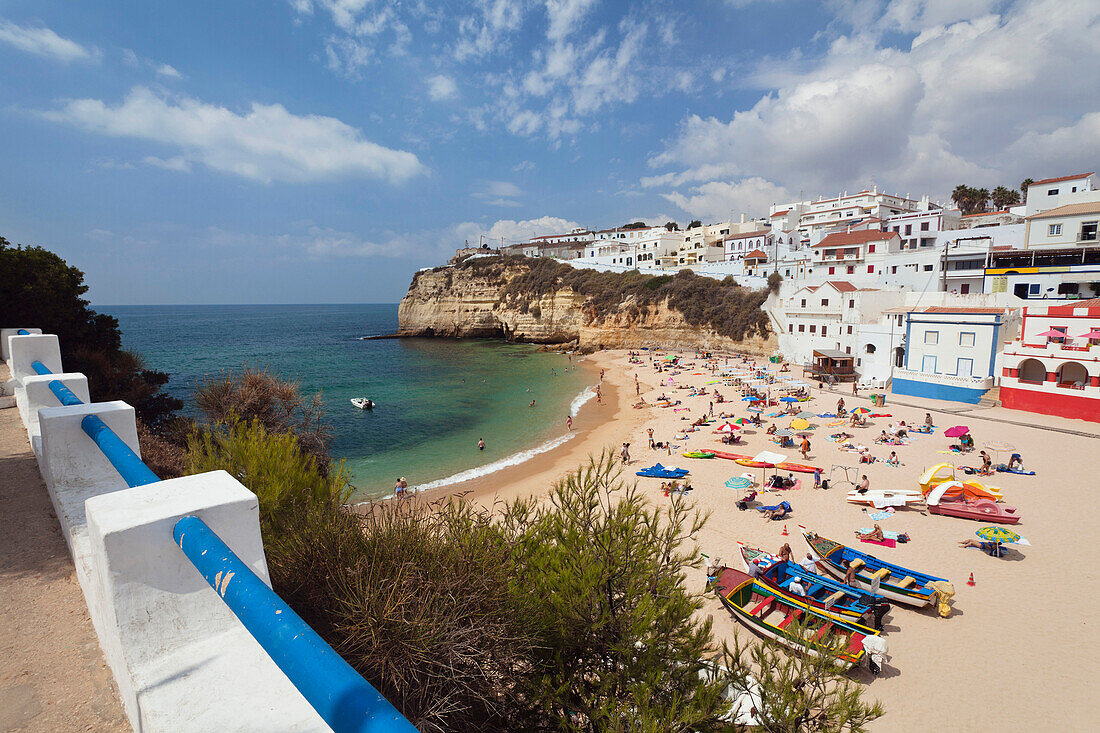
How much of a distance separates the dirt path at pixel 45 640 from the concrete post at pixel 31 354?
3540 millimetres

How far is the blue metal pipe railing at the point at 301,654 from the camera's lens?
54.4 inches

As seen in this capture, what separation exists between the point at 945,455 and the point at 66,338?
31579mm

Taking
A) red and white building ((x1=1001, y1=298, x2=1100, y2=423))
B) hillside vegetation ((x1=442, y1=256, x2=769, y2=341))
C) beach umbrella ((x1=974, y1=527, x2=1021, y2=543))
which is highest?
hillside vegetation ((x1=442, y1=256, x2=769, y2=341))

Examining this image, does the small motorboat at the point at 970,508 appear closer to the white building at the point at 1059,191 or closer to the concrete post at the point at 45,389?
the concrete post at the point at 45,389

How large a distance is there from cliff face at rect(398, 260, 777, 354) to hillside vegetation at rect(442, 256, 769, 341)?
0.41 metres

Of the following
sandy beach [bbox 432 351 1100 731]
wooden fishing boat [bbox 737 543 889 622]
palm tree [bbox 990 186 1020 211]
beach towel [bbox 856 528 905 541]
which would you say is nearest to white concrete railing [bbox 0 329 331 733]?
sandy beach [bbox 432 351 1100 731]

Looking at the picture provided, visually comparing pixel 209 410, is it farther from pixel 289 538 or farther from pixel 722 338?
pixel 722 338

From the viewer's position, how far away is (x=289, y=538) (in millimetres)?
4840

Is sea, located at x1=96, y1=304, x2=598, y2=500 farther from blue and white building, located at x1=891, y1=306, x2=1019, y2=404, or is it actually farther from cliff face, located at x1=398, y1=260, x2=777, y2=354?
blue and white building, located at x1=891, y1=306, x2=1019, y2=404

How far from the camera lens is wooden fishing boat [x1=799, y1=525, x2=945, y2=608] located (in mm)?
11344

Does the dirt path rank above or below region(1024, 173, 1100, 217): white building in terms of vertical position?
below

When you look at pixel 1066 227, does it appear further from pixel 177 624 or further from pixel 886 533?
pixel 177 624

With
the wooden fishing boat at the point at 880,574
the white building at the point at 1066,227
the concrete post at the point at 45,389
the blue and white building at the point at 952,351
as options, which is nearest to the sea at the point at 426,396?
the concrete post at the point at 45,389

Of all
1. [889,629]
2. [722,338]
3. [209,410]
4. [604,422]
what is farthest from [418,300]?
[889,629]
